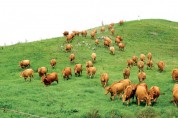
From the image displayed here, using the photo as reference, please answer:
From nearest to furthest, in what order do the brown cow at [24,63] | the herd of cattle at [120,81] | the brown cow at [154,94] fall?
the herd of cattle at [120,81] < the brown cow at [154,94] < the brown cow at [24,63]

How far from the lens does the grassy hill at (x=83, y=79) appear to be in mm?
20453

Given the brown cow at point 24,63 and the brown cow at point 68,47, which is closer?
the brown cow at point 24,63

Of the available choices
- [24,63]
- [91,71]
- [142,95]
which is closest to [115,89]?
[142,95]

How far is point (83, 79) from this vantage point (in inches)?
1197

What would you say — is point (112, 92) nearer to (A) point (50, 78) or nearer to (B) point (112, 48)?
(A) point (50, 78)

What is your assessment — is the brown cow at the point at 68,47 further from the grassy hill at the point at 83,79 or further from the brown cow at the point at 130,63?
the brown cow at the point at 130,63

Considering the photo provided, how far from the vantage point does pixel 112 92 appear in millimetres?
23828

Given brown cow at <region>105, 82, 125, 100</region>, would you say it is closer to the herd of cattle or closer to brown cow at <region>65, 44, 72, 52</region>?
the herd of cattle

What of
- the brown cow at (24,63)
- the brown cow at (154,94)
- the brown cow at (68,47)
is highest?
the brown cow at (68,47)

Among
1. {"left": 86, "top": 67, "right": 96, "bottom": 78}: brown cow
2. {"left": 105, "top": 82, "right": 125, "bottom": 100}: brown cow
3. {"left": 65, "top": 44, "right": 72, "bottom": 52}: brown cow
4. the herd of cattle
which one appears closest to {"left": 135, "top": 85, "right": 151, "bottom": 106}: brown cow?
the herd of cattle

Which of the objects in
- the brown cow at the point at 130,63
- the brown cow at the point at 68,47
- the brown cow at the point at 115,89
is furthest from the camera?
the brown cow at the point at 68,47

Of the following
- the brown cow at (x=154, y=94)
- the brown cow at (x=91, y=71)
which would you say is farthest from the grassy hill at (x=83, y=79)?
the brown cow at (x=91, y=71)

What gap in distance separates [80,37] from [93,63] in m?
10.2

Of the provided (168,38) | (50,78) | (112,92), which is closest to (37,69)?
(50,78)
